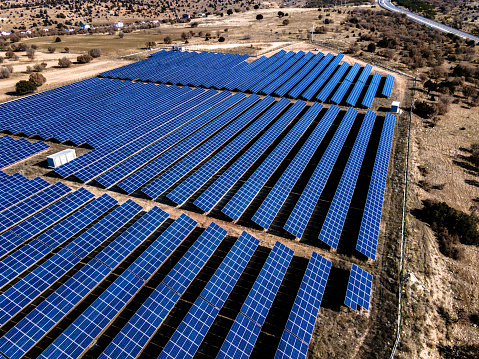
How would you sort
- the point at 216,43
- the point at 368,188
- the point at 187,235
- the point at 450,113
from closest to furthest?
the point at 187,235 → the point at 368,188 → the point at 450,113 → the point at 216,43

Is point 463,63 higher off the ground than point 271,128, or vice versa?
point 463,63

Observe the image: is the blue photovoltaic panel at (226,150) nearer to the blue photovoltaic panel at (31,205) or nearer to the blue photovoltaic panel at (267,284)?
the blue photovoltaic panel at (267,284)

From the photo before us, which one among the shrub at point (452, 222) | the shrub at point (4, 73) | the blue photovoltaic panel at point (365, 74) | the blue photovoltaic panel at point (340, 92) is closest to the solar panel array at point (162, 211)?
the blue photovoltaic panel at point (340, 92)

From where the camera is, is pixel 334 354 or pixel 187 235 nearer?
pixel 334 354

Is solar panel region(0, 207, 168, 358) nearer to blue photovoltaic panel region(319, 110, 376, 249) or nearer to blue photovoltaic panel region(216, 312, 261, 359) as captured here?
blue photovoltaic panel region(216, 312, 261, 359)

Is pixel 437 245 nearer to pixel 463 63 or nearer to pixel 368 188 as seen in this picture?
pixel 368 188

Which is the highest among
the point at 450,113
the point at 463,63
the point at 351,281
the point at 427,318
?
the point at 463,63

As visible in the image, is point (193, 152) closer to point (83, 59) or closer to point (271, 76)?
point (271, 76)

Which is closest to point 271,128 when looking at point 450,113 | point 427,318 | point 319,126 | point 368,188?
point 319,126
